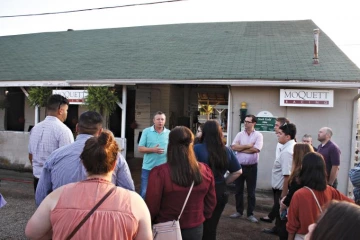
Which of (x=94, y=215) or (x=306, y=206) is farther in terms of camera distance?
(x=306, y=206)

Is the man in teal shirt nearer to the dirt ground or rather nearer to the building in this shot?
the dirt ground

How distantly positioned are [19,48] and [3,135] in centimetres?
548

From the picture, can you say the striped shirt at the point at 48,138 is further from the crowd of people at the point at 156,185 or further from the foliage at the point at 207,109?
the foliage at the point at 207,109

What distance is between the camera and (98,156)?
76.0 inches

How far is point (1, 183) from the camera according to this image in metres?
8.02

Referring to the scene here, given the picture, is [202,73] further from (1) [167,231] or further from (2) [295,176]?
(1) [167,231]

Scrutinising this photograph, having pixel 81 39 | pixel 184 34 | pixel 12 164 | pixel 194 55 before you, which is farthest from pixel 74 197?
pixel 81 39

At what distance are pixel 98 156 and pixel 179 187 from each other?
37.5 inches

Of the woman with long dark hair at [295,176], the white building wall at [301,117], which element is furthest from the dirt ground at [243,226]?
the woman with long dark hair at [295,176]

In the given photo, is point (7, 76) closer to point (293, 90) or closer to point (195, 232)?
point (293, 90)

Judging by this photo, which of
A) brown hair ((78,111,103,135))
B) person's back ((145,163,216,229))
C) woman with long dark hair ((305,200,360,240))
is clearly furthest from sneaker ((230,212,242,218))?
woman with long dark hair ((305,200,360,240))

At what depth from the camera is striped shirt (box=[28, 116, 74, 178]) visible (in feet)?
12.6

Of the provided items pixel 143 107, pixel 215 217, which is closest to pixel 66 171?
pixel 215 217

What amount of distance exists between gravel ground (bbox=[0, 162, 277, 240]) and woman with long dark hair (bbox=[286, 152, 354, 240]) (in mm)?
2260
